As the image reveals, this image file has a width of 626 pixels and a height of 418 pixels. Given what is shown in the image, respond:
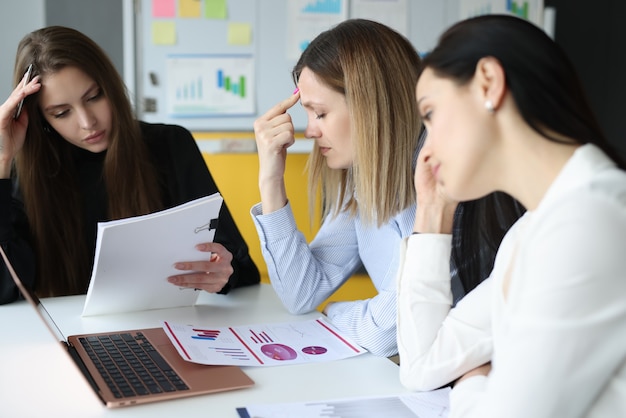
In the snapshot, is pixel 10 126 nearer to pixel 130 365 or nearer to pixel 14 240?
pixel 14 240

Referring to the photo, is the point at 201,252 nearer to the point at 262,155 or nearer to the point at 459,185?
the point at 262,155

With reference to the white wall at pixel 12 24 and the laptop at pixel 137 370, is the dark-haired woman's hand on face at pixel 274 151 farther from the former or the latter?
the white wall at pixel 12 24

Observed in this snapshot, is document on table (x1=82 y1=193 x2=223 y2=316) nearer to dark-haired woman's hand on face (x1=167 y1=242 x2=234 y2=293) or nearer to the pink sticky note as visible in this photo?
dark-haired woman's hand on face (x1=167 y1=242 x2=234 y2=293)

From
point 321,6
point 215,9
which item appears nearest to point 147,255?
point 215,9

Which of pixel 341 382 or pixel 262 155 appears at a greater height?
pixel 262 155

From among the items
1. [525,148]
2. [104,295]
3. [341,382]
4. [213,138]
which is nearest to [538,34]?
[525,148]

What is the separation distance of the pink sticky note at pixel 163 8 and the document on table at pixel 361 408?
8.90ft

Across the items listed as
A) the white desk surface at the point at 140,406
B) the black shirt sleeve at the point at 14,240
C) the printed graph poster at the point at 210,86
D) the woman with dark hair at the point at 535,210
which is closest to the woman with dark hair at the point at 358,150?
the white desk surface at the point at 140,406

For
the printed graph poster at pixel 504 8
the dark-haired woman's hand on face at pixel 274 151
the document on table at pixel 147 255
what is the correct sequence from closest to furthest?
the document on table at pixel 147 255, the dark-haired woman's hand on face at pixel 274 151, the printed graph poster at pixel 504 8

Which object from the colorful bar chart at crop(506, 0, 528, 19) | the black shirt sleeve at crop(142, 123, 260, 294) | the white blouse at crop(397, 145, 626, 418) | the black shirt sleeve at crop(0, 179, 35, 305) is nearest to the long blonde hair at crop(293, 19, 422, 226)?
the black shirt sleeve at crop(142, 123, 260, 294)

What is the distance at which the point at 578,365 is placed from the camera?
0.74 m

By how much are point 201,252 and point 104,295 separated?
7.9 inches

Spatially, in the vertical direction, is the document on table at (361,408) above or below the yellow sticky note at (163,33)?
below

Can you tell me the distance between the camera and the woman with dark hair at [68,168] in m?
1.73
